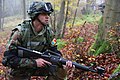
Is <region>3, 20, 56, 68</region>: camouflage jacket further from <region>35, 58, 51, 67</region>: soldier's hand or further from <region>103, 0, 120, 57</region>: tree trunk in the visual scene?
<region>103, 0, 120, 57</region>: tree trunk

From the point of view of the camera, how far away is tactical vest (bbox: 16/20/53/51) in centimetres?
470

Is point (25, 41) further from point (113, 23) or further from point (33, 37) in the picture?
point (113, 23)

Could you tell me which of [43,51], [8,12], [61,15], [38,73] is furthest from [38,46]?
[8,12]

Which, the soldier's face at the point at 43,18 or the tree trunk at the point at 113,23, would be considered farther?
the tree trunk at the point at 113,23

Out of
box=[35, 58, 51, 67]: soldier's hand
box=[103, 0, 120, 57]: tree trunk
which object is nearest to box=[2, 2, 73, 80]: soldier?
box=[35, 58, 51, 67]: soldier's hand

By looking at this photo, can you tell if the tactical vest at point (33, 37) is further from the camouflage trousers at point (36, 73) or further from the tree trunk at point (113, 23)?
the tree trunk at point (113, 23)

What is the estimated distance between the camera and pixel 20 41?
185 inches

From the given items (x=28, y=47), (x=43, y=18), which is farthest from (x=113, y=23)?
(x=28, y=47)

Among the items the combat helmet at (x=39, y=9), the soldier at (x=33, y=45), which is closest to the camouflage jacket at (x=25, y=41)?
the soldier at (x=33, y=45)

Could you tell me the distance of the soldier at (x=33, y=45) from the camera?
15.1 feet

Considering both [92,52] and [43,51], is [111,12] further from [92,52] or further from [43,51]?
[43,51]

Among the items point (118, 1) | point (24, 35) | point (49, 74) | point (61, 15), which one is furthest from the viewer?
point (61, 15)

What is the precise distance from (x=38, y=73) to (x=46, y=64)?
0.42 meters

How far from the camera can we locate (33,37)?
4.81m
